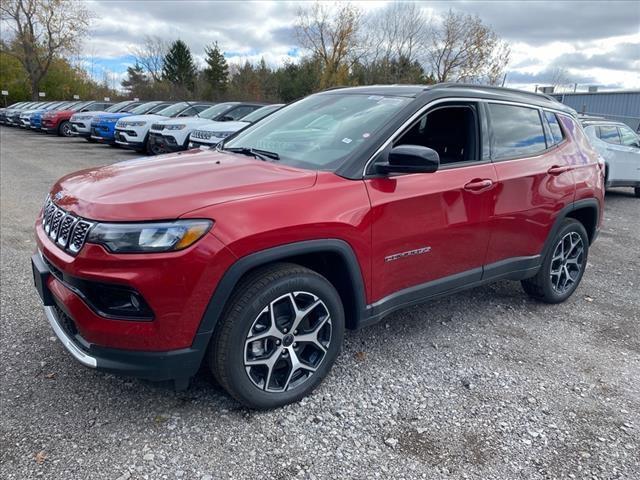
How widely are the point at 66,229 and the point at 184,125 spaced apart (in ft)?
34.5

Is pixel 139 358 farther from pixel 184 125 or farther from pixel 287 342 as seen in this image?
pixel 184 125

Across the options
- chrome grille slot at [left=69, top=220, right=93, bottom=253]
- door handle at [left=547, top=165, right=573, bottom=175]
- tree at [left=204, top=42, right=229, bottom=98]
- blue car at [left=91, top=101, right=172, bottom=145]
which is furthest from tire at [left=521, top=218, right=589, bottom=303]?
tree at [left=204, top=42, right=229, bottom=98]

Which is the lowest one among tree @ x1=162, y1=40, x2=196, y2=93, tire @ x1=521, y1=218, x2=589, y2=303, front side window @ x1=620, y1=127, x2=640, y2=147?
tire @ x1=521, y1=218, x2=589, y2=303

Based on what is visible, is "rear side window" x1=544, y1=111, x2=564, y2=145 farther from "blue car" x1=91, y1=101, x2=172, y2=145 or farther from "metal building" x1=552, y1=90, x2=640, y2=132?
"metal building" x1=552, y1=90, x2=640, y2=132

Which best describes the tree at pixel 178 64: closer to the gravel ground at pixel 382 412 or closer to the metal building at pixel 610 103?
the metal building at pixel 610 103

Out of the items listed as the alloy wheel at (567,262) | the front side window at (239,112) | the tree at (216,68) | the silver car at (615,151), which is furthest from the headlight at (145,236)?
the tree at (216,68)

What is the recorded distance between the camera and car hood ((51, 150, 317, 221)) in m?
2.45

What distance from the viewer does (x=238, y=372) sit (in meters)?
2.66

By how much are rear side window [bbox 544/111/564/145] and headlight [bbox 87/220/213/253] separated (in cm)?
326

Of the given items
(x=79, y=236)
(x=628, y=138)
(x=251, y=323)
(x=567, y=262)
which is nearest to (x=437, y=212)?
(x=251, y=323)

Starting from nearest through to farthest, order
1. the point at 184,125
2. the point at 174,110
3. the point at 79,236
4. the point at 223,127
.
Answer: the point at 79,236
the point at 223,127
the point at 184,125
the point at 174,110

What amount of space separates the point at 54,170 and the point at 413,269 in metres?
10.7

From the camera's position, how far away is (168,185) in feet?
8.84

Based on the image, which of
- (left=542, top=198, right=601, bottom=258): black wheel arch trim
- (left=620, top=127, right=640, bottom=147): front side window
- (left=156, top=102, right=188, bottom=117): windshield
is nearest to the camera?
(left=542, top=198, right=601, bottom=258): black wheel arch trim
